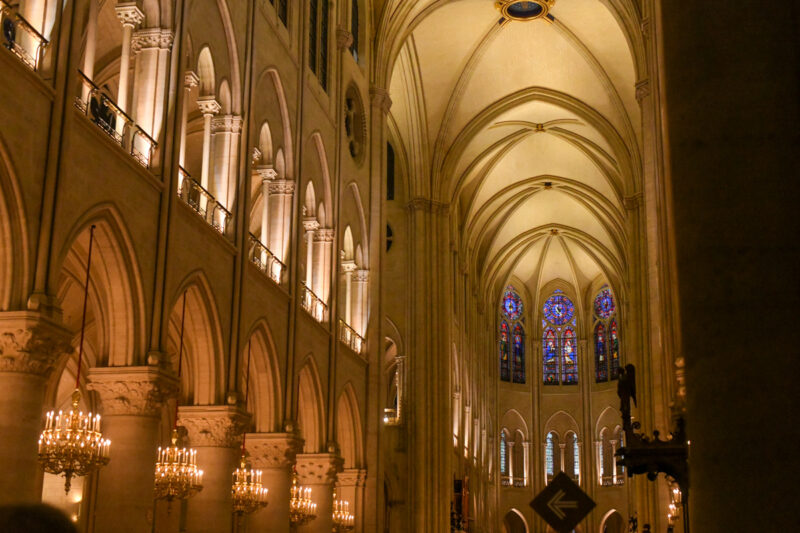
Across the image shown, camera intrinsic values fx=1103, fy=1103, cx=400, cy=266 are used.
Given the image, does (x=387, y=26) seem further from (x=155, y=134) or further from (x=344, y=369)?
(x=155, y=134)

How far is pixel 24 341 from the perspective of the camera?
12.5 meters

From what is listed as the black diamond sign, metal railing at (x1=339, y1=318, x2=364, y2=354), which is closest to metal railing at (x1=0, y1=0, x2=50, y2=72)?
the black diamond sign

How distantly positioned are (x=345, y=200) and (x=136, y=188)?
12308 mm

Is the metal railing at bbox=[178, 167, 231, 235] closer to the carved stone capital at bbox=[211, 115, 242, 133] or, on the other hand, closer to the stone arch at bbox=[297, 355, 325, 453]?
the carved stone capital at bbox=[211, 115, 242, 133]

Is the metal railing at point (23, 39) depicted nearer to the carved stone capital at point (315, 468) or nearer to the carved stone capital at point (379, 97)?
the carved stone capital at point (315, 468)

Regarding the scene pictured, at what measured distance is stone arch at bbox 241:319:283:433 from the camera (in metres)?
20.9

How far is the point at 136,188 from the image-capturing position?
15.3 m

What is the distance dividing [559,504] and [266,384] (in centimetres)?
1452

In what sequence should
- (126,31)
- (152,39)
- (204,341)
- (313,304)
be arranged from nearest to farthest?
1. (126,31)
2. (152,39)
3. (204,341)
4. (313,304)

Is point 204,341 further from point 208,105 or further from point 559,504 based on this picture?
point 559,504

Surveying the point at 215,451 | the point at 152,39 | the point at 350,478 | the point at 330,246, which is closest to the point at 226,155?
the point at 152,39

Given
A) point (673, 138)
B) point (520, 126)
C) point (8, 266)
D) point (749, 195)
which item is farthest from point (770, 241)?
point (520, 126)

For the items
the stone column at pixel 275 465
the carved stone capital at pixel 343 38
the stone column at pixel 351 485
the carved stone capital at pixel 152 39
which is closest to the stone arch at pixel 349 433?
the stone column at pixel 351 485

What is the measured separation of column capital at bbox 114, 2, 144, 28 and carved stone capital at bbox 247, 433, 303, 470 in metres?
8.45
